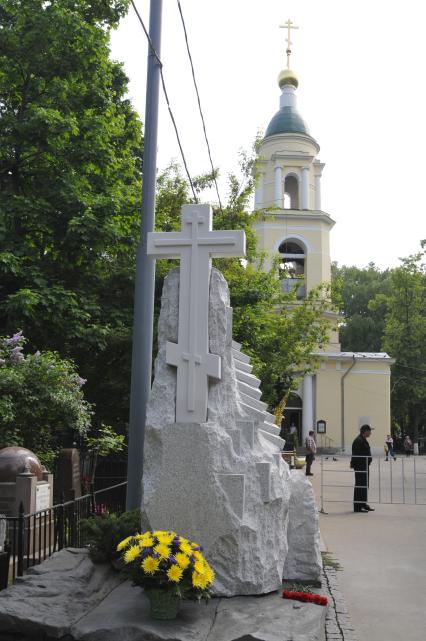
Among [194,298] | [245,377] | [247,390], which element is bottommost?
[247,390]

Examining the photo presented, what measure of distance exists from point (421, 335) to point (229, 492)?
42.0 meters

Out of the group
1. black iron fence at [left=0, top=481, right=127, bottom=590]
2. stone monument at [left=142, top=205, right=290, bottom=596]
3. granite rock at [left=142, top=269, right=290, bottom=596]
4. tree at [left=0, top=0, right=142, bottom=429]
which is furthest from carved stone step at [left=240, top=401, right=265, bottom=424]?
tree at [left=0, top=0, right=142, bottom=429]

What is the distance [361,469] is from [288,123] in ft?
91.7

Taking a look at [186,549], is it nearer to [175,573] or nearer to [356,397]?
[175,573]

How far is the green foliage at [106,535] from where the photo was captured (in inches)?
240

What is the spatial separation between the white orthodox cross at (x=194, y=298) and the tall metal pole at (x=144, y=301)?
121cm

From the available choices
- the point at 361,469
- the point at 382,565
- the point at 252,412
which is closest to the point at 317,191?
the point at 361,469

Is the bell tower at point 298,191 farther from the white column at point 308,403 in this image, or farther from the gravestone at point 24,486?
the gravestone at point 24,486

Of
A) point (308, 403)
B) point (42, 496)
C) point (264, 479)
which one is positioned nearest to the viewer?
point (264, 479)

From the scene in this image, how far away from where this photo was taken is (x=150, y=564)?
486cm

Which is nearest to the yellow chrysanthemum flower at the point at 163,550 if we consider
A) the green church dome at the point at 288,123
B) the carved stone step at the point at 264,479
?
the carved stone step at the point at 264,479

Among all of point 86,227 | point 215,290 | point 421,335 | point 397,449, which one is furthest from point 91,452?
point 397,449

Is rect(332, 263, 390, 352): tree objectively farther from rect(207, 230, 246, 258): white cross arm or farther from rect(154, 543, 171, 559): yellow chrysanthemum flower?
rect(154, 543, 171, 559): yellow chrysanthemum flower

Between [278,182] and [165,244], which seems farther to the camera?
[278,182]
